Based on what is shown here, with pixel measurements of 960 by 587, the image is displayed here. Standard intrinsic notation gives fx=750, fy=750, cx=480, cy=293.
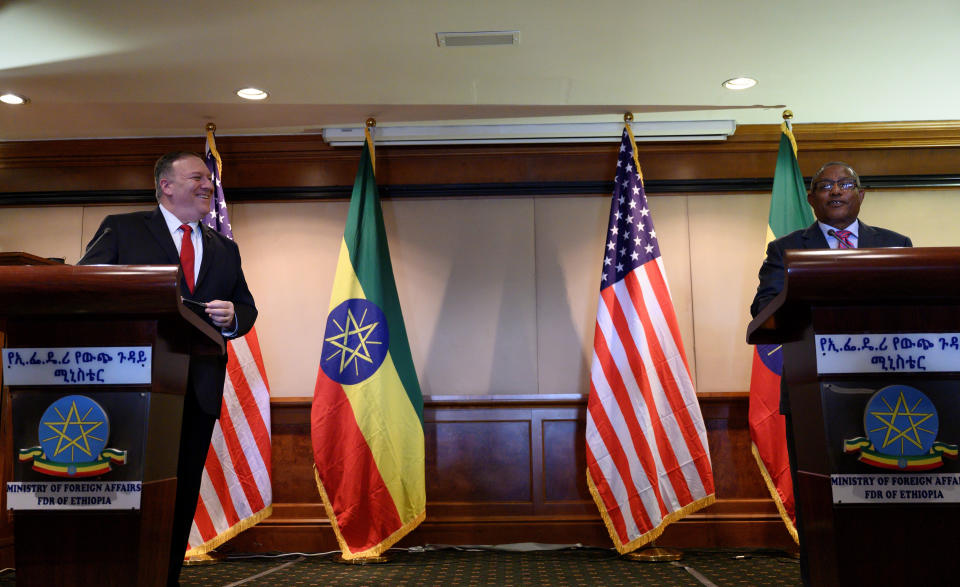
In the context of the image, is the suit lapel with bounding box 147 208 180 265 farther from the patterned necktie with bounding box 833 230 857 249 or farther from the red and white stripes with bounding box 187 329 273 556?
the patterned necktie with bounding box 833 230 857 249

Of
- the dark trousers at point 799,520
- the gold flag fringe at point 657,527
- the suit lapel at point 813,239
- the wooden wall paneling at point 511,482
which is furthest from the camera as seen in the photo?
the wooden wall paneling at point 511,482

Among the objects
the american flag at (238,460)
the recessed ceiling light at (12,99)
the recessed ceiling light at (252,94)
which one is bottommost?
the american flag at (238,460)

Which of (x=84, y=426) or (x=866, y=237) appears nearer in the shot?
(x=84, y=426)

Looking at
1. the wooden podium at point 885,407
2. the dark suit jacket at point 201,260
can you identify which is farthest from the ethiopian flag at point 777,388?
the dark suit jacket at point 201,260

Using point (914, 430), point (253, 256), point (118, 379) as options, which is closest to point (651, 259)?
point (253, 256)

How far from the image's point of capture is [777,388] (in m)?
4.13

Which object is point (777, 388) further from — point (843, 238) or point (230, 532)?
point (230, 532)

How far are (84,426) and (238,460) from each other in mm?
2661

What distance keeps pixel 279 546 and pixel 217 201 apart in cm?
211

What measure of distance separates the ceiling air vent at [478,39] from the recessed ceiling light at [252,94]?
1.18m

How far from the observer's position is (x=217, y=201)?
449cm

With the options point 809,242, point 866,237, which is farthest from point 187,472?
point 866,237

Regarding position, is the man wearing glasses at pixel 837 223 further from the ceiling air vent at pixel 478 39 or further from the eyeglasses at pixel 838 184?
the ceiling air vent at pixel 478 39

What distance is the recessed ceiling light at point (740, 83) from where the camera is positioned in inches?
164
